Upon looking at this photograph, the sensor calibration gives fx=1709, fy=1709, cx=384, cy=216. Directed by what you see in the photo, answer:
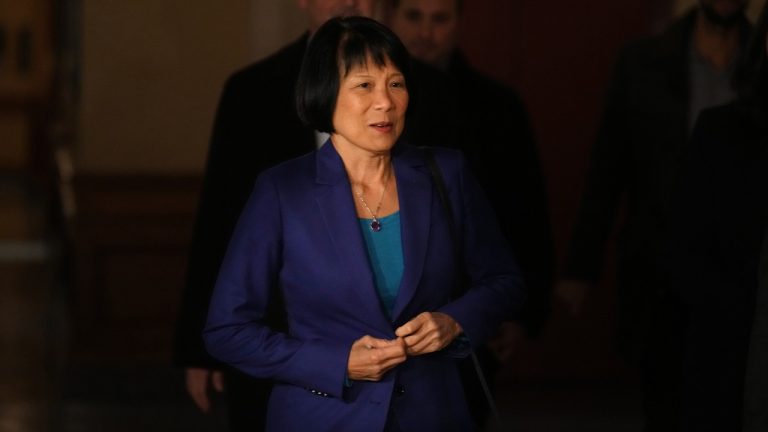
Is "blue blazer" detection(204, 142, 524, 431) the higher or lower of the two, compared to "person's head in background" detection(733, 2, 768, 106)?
lower

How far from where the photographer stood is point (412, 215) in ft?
9.36

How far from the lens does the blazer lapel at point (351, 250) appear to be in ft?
9.25

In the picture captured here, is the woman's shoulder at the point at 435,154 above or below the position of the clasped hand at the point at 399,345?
above

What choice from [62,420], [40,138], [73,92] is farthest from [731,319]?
[40,138]

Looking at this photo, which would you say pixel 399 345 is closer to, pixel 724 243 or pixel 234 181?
pixel 234 181

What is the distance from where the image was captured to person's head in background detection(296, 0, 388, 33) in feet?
10.7

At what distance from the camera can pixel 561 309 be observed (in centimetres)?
714

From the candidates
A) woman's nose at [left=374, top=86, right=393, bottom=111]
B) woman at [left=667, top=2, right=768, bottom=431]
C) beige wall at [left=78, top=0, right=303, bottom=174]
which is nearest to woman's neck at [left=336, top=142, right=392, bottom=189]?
woman's nose at [left=374, top=86, right=393, bottom=111]

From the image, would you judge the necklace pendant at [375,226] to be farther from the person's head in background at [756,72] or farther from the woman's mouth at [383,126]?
the person's head in background at [756,72]

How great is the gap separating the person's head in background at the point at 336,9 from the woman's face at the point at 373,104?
16.3 inches

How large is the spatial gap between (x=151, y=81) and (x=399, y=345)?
4.44 m

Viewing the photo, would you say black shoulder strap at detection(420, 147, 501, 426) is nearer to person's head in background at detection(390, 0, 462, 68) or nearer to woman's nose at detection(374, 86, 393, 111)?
woman's nose at detection(374, 86, 393, 111)

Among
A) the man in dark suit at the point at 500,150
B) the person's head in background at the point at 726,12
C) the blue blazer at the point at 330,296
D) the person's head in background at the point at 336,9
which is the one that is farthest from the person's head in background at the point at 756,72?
the blue blazer at the point at 330,296

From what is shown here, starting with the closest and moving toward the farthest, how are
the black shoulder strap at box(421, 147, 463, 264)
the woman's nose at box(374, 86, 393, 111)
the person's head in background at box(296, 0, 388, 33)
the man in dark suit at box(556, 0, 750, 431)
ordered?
the woman's nose at box(374, 86, 393, 111), the black shoulder strap at box(421, 147, 463, 264), the person's head in background at box(296, 0, 388, 33), the man in dark suit at box(556, 0, 750, 431)
